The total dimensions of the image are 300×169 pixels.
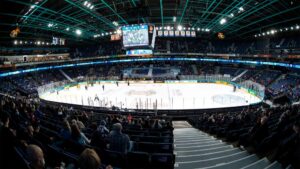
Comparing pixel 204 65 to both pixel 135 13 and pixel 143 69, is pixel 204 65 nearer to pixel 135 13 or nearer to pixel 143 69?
pixel 143 69

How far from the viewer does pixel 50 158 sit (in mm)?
3381

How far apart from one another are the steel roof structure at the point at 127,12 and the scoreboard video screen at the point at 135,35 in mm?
1404

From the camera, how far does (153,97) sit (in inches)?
1029

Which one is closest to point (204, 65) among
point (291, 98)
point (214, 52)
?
point (214, 52)

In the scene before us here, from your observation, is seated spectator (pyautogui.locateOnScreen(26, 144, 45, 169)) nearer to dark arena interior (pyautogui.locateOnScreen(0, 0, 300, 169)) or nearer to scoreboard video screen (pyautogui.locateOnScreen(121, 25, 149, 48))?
dark arena interior (pyautogui.locateOnScreen(0, 0, 300, 169))

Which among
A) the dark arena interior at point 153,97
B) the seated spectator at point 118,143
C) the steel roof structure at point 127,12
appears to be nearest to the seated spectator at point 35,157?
the dark arena interior at point 153,97

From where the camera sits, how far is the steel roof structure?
68.5ft

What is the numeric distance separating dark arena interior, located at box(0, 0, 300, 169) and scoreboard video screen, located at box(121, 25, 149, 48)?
120 millimetres

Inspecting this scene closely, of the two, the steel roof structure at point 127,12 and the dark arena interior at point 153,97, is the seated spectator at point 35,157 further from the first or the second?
the steel roof structure at point 127,12

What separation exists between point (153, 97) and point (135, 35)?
8.58 m

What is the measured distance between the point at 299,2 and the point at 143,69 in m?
33.8

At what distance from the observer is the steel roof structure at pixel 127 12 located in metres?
20.9

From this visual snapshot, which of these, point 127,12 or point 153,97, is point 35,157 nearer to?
point 127,12

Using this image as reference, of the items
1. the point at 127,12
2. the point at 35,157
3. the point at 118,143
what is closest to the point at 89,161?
the point at 35,157
